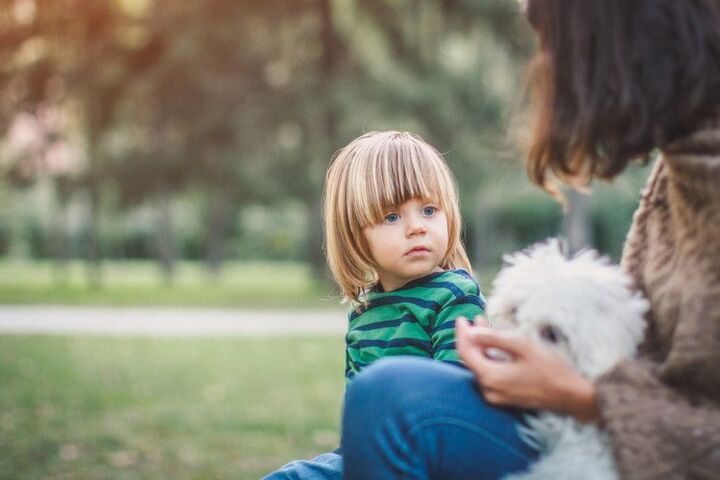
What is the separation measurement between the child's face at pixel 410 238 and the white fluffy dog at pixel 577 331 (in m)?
0.71

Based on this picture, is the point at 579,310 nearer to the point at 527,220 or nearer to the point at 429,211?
the point at 429,211

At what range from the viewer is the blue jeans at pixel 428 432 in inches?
63.6

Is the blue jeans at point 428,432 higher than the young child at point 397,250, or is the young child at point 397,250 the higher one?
the young child at point 397,250

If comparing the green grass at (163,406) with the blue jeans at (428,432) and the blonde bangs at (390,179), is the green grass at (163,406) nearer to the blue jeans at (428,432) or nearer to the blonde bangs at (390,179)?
the blonde bangs at (390,179)

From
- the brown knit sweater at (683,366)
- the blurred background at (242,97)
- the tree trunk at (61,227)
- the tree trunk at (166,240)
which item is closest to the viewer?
the brown knit sweater at (683,366)

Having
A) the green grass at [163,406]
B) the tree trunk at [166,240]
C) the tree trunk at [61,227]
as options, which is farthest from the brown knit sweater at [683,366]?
the tree trunk at [166,240]

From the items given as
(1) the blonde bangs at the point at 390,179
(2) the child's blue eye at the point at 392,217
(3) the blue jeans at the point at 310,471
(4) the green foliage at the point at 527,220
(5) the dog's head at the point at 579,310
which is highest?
A: (1) the blonde bangs at the point at 390,179

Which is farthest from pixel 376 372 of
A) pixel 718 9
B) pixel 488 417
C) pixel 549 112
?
pixel 718 9

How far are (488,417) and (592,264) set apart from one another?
1.14 feet

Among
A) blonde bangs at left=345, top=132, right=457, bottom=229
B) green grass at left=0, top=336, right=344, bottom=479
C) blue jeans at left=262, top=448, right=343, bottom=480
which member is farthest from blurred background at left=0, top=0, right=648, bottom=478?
blue jeans at left=262, top=448, right=343, bottom=480

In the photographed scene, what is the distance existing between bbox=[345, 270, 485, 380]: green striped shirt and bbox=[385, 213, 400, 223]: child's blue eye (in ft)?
0.58

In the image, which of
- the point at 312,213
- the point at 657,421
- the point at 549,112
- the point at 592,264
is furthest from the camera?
the point at 312,213

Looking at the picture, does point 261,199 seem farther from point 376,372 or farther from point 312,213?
point 376,372

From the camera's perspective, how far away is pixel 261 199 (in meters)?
16.8
